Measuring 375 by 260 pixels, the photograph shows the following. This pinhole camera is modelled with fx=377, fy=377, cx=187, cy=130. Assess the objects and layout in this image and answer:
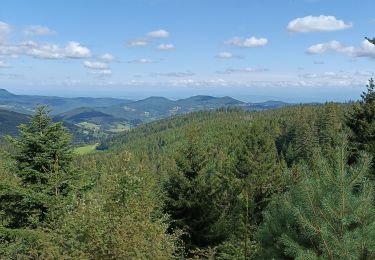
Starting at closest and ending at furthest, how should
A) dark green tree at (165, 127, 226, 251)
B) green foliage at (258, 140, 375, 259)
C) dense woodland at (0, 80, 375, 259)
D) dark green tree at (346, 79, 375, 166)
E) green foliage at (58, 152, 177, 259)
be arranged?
green foliage at (258, 140, 375, 259)
dense woodland at (0, 80, 375, 259)
green foliage at (58, 152, 177, 259)
dark green tree at (346, 79, 375, 166)
dark green tree at (165, 127, 226, 251)

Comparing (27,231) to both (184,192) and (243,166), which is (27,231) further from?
(243,166)

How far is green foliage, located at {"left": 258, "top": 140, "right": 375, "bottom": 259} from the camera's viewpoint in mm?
6289

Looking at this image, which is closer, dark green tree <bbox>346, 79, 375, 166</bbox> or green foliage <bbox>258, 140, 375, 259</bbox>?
green foliage <bbox>258, 140, 375, 259</bbox>

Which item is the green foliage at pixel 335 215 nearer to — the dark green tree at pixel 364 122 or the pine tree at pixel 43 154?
the dark green tree at pixel 364 122

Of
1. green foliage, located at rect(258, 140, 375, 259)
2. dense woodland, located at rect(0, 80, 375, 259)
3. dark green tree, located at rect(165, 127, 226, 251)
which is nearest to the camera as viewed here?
green foliage, located at rect(258, 140, 375, 259)

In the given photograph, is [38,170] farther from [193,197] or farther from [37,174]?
[193,197]

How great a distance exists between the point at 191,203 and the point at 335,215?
56.6 feet

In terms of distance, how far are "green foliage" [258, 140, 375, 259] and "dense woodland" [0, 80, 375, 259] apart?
18mm

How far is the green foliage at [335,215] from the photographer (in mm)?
6289

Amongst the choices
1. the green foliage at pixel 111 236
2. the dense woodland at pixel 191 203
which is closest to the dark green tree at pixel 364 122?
the dense woodland at pixel 191 203

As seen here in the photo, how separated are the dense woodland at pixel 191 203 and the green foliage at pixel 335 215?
0.06 ft

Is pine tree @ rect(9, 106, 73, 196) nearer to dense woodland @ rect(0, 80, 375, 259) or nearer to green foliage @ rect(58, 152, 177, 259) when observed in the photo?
dense woodland @ rect(0, 80, 375, 259)

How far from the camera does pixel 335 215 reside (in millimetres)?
6453

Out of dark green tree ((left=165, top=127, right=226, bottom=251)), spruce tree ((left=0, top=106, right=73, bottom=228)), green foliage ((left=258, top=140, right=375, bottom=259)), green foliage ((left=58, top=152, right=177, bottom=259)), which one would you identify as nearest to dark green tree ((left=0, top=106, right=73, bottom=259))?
spruce tree ((left=0, top=106, right=73, bottom=228))
